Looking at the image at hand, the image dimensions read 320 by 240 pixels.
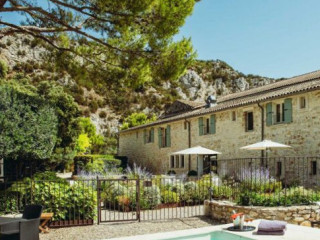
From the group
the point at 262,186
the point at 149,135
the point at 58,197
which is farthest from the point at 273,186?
the point at 149,135

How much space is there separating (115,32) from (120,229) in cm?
659

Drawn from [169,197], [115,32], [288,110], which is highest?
[115,32]

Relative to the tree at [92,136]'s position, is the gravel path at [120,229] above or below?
below

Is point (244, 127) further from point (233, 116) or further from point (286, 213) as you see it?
point (286, 213)

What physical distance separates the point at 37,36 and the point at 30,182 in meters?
5.03

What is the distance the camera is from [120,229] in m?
9.93

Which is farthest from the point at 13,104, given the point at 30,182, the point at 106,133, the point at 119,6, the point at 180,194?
the point at 106,133

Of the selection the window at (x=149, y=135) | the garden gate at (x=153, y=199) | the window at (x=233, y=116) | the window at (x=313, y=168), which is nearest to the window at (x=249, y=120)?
the window at (x=233, y=116)

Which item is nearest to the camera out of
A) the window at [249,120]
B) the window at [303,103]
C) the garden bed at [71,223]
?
the garden bed at [71,223]

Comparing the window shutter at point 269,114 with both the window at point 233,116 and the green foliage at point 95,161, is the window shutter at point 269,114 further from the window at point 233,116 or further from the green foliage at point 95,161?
the green foliage at point 95,161

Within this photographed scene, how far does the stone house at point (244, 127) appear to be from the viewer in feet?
54.0

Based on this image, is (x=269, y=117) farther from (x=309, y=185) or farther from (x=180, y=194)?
(x=180, y=194)

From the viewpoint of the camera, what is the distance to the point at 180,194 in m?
14.8

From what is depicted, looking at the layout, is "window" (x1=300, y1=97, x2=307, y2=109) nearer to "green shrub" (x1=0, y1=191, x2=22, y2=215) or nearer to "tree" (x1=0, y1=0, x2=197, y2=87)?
"tree" (x1=0, y1=0, x2=197, y2=87)
